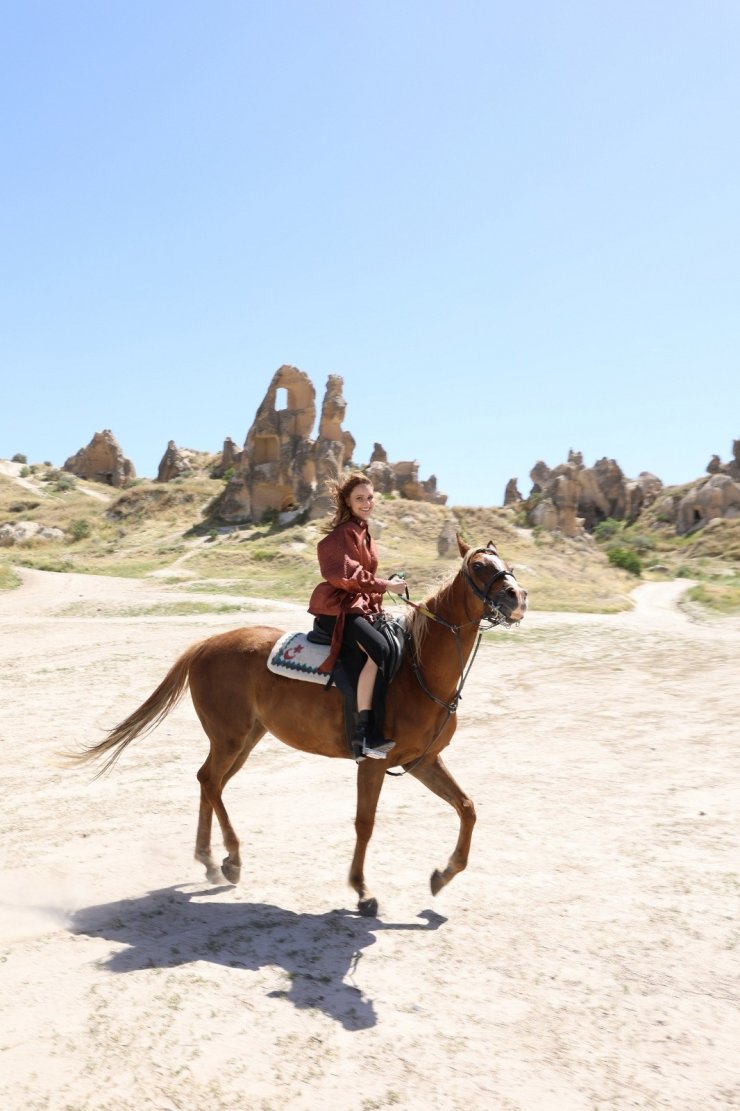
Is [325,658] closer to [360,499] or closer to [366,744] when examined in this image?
[366,744]

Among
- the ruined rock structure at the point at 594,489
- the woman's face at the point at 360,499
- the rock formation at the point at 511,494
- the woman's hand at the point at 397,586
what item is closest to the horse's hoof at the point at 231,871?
the woman's hand at the point at 397,586

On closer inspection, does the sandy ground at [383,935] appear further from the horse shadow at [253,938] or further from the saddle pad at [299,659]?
the saddle pad at [299,659]

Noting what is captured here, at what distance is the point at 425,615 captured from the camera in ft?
19.3

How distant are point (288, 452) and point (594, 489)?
4341 centimetres

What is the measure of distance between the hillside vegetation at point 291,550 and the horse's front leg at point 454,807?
64.6 feet

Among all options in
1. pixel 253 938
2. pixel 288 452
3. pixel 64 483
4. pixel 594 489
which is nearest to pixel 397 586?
pixel 253 938

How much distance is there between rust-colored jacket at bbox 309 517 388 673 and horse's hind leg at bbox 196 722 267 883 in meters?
1.31

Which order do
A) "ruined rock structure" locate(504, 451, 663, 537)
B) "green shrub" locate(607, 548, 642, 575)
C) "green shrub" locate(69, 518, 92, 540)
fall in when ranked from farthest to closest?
"ruined rock structure" locate(504, 451, 663, 537) < "green shrub" locate(69, 518, 92, 540) < "green shrub" locate(607, 548, 642, 575)

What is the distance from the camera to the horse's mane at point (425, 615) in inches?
231

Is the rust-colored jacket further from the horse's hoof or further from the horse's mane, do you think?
the horse's hoof

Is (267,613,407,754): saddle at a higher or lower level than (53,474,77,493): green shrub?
lower

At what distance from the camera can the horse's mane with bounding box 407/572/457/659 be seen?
19.2 feet

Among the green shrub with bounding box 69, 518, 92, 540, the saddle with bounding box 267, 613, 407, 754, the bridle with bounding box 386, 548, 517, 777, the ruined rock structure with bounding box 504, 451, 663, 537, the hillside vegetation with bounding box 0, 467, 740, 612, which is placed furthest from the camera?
the ruined rock structure with bounding box 504, 451, 663, 537

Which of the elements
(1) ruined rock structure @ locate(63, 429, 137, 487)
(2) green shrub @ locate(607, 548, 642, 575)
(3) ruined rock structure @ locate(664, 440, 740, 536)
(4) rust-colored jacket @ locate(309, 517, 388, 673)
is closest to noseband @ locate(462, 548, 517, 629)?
(4) rust-colored jacket @ locate(309, 517, 388, 673)
